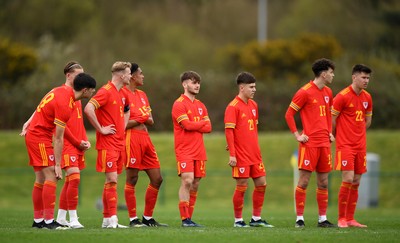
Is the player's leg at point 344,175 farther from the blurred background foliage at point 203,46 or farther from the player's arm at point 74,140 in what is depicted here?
the blurred background foliage at point 203,46

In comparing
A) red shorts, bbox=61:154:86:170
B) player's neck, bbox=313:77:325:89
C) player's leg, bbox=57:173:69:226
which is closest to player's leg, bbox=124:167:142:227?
red shorts, bbox=61:154:86:170

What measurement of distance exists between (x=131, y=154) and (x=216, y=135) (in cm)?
2214

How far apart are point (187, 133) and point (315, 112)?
2.25m

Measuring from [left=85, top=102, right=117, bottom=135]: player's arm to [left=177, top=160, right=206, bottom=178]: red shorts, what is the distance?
134cm

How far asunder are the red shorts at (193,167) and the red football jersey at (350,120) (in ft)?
8.11

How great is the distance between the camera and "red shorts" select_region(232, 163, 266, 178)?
14.8m

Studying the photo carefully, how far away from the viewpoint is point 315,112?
1502 cm

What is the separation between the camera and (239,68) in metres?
52.8

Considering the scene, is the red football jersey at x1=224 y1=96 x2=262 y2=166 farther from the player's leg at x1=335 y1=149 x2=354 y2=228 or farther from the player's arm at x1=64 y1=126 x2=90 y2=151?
the player's arm at x1=64 y1=126 x2=90 y2=151

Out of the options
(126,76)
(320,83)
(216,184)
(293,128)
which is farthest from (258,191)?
(216,184)

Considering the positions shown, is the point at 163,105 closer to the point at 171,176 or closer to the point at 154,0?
the point at 171,176

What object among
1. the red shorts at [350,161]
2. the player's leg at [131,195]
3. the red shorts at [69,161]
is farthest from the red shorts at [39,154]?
the red shorts at [350,161]

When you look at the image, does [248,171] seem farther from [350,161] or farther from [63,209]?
[63,209]

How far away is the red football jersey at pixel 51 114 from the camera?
13.1 m
